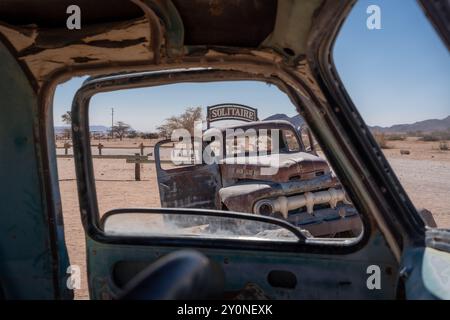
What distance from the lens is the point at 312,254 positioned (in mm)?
1923

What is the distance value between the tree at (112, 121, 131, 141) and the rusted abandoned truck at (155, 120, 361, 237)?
201 ft

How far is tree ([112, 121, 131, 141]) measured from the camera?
67.6 metres

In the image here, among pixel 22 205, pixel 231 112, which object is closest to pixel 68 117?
pixel 22 205

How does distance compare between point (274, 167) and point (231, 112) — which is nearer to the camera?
point (274, 167)

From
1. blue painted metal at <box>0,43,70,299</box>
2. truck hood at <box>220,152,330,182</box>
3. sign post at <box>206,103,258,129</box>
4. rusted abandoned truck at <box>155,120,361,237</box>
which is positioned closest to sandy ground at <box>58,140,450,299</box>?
rusted abandoned truck at <box>155,120,361,237</box>

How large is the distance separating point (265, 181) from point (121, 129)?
215 feet

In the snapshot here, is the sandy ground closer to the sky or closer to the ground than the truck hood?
closer to the ground

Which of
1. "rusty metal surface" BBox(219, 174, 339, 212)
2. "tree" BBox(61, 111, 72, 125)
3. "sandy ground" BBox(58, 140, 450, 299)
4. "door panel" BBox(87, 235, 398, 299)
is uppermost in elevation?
"tree" BBox(61, 111, 72, 125)

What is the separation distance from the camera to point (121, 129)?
69.4 metres

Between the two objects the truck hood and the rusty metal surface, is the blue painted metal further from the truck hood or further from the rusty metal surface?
the truck hood

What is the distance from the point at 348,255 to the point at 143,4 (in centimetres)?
132

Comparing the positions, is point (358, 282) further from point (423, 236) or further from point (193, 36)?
point (193, 36)

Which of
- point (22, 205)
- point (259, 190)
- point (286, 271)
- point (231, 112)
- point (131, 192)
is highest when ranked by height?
point (231, 112)

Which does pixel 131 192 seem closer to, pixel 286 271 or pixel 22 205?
pixel 22 205
